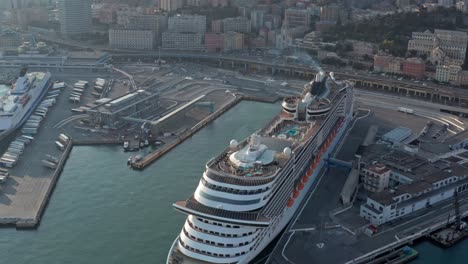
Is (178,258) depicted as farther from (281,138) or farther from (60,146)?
(60,146)

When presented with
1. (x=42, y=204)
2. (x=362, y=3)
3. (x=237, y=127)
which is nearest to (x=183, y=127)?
(x=237, y=127)

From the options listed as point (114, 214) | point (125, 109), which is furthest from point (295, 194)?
point (125, 109)

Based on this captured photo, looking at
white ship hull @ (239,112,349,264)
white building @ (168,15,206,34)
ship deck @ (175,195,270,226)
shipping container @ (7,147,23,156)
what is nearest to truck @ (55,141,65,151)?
shipping container @ (7,147,23,156)

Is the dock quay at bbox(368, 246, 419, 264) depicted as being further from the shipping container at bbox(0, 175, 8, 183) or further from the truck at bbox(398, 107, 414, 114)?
the truck at bbox(398, 107, 414, 114)

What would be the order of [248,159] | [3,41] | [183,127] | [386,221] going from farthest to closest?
[3,41], [183,127], [386,221], [248,159]

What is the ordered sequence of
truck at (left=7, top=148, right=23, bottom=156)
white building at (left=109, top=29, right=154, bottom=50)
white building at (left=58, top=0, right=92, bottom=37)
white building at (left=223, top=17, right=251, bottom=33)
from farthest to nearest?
white building at (left=223, top=17, right=251, bottom=33) → white building at (left=58, top=0, right=92, bottom=37) → white building at (left=109, top=29, right=154, bottom=50) → truck at (left=7, top=148, right=23, bottom=156)

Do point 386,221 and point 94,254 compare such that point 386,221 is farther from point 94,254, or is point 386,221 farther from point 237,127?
point 237,127
